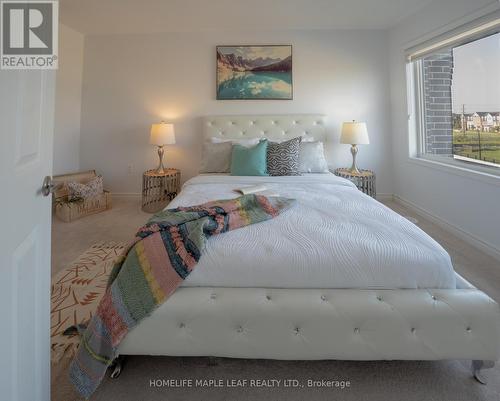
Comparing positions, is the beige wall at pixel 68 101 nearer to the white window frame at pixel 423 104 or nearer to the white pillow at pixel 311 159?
the white pillow at pixel 311 159

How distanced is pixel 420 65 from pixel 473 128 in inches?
46.6

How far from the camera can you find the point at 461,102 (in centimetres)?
300

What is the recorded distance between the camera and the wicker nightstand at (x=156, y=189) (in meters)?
3.76

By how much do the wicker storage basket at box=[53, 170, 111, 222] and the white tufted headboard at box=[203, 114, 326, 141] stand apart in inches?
64.4

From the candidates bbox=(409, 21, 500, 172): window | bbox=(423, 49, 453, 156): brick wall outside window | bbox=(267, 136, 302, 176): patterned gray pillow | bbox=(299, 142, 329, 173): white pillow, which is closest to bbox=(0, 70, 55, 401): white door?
bbox=(267, 136, 302, 176): patterned gray pillow

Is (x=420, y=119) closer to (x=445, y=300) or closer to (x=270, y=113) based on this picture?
(x=270, y=113)

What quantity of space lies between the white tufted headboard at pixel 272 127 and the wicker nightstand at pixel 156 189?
78cm

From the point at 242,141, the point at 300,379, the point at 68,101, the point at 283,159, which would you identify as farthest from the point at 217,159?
the point at 300,379

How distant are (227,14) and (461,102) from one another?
279 cm

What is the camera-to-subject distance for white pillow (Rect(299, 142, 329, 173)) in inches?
133

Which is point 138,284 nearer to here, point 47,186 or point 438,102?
point 47,186

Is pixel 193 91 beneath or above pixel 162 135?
above

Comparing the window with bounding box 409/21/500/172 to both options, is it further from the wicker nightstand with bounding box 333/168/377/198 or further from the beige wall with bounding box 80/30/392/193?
the wicker nightstand with bounding box 333/168/377/198

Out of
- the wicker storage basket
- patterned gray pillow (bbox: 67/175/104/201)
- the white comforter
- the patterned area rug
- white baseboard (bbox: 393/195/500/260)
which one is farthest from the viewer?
patterned gray pillow (bbox: 67/175/104/201)
